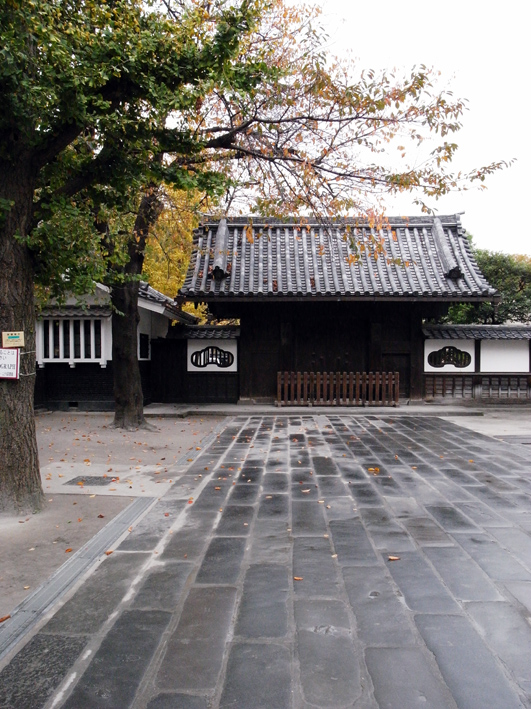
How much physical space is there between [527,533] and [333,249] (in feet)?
44.3

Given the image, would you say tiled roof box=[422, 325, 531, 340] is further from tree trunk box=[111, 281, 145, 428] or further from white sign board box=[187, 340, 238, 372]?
tree trunk box=[111, 281, 145, 428]

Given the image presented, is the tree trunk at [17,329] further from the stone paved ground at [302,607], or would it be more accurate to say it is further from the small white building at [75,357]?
the small white building at [75,357]

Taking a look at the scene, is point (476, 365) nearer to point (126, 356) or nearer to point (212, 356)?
point (212, 356)

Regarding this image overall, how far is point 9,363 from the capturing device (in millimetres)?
4977

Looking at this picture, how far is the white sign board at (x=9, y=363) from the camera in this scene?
16.3 feet

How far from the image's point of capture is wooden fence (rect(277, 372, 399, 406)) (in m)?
15.1

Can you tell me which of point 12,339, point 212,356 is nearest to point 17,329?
point 12,339

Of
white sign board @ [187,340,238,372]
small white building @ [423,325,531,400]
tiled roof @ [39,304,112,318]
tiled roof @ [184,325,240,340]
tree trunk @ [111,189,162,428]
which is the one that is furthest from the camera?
white sign board @ [187,340,238,372]

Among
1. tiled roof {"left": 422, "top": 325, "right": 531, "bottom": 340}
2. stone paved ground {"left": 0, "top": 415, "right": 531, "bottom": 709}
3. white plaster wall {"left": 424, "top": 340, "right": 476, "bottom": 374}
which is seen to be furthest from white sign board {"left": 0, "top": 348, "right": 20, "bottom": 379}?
white plaster wall {"left": 424, "top": 340, "right": 476, "bottom": 374}

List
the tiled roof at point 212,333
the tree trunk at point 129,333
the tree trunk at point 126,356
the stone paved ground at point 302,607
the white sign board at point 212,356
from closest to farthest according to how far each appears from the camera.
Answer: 1. the stone paved ground at point 302,607
2. the tree trunk at point 129,333
3. the tree trunk at point 126,356
4. the tiled roof at point 212,333
5. the white sign board at point 212,356

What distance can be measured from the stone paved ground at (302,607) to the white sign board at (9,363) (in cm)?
191

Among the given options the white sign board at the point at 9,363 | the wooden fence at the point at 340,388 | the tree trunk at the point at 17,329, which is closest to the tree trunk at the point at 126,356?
the wooden fence at the point at 340,388

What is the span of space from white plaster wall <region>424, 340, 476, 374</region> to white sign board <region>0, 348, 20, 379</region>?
42.9 feet

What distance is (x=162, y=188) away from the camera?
35.4ft
